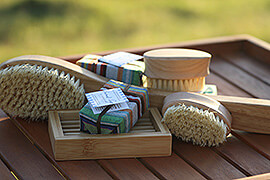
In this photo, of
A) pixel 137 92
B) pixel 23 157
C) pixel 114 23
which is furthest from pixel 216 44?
pixel 114 23

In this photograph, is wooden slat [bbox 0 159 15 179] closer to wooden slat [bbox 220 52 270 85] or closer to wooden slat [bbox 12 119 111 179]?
wooden slat [bbox 12 119 111 179]

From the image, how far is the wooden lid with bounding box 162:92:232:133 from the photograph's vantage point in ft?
2.73

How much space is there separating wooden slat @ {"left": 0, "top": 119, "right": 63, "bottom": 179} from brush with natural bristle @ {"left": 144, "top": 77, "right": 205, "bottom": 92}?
314 mm

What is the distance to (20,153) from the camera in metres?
0.82

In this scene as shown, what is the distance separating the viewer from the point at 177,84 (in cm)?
95

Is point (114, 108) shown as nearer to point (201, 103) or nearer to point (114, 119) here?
point (114, 119)

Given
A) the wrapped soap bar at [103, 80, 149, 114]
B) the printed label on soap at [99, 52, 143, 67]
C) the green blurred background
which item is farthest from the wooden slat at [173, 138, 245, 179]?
the green blurred background

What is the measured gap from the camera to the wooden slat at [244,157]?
0.79m

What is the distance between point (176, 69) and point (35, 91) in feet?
1.06

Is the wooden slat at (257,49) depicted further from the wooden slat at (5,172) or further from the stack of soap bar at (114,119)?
the wooden slat at (5,172)

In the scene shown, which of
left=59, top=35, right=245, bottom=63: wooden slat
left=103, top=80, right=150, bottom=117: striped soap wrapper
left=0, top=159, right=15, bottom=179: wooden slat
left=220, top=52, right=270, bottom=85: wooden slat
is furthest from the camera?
left=59, top=35, right=245, bottom=63: wooden slat

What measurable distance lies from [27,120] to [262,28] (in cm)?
243

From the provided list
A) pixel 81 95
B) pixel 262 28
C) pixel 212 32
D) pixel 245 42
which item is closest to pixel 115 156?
pixel 81 95

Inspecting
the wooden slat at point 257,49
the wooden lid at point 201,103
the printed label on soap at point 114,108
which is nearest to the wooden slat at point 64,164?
the printed label on soap at point 114,108
